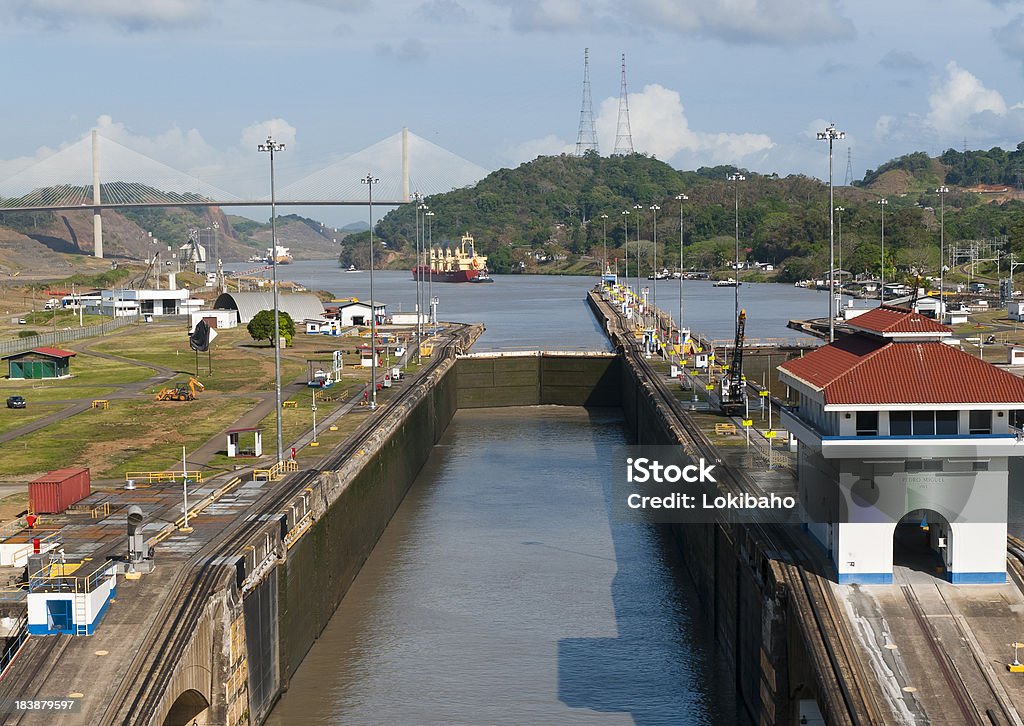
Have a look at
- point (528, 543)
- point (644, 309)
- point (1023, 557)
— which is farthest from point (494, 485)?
point (644, 309)

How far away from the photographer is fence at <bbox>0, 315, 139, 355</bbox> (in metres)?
106

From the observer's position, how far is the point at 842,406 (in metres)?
32.0

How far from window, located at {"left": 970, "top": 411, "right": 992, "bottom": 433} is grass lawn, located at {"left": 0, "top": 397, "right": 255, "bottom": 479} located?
33.0 m

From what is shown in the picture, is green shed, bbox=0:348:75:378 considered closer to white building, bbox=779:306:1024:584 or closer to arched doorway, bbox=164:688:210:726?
arched doorway, bbox=164:688:210:726

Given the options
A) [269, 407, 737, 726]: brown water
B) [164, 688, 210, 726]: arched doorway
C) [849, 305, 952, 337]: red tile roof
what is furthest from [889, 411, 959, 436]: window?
[164, 688, 210, 726]: arched doorway

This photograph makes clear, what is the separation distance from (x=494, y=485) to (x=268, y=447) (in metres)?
13.3

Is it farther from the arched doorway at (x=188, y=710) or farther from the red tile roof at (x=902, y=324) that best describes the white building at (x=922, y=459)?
the arched doorway at (x=188, y=710)

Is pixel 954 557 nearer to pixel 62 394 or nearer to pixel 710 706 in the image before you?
pixel 710 706

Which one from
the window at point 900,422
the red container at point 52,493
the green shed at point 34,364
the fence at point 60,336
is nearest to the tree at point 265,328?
the fence at point 60,336

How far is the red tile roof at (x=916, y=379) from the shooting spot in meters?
32.2

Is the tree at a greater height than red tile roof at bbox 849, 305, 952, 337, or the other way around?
red tile roof at bbox 849, 305, 952, 337

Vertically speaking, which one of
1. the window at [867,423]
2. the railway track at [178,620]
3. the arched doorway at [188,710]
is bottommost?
the arched doorway at [188,710]

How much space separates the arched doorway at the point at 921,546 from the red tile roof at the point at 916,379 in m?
2.86

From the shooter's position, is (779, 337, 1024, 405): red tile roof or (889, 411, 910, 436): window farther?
(889, 411, 910, 436): window
